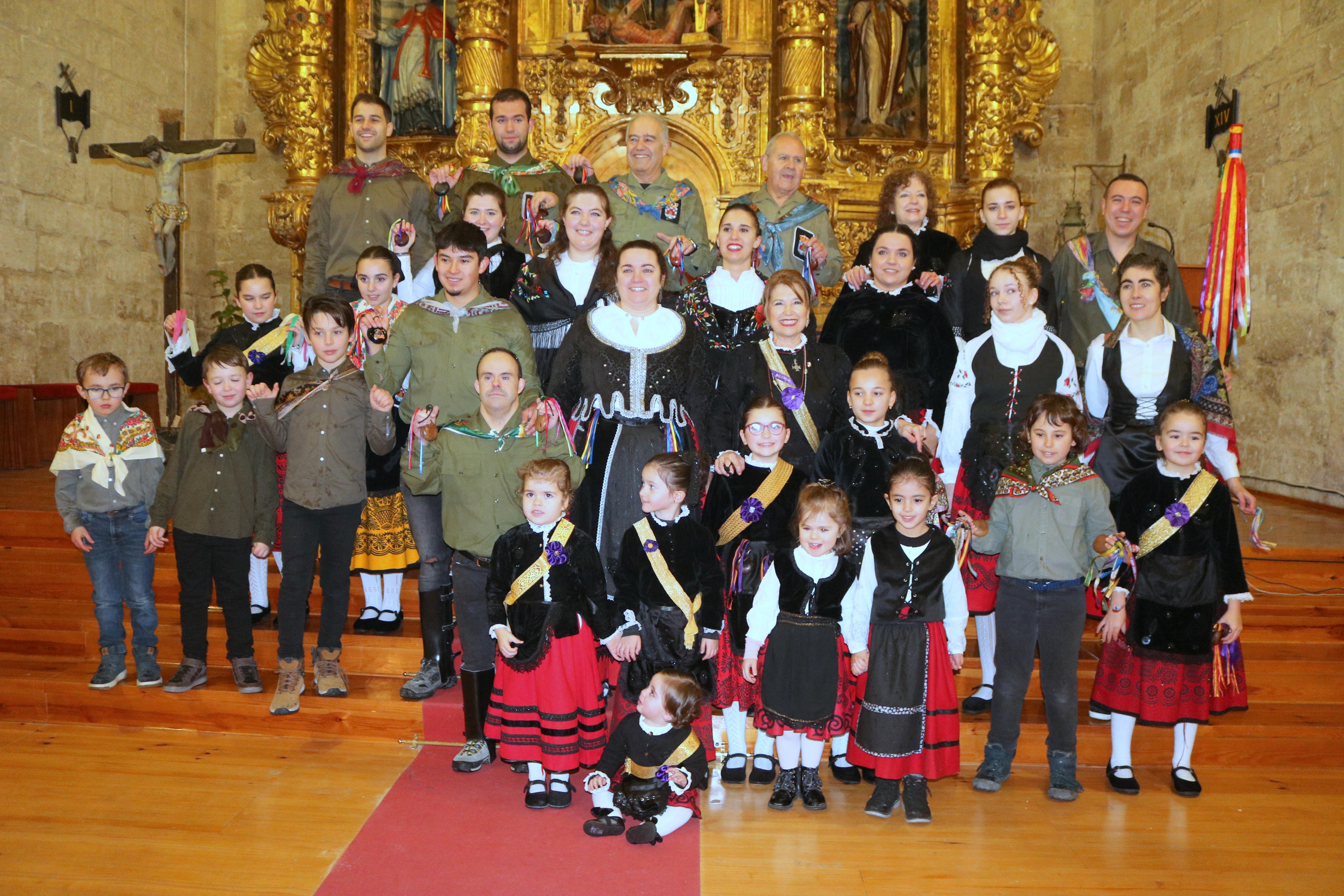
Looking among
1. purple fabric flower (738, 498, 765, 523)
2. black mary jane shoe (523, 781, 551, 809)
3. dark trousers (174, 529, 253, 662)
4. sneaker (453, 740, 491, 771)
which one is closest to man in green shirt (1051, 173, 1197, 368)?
purple fabric flower (738, 498, 765, 523)

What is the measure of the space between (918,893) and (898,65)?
6.91 meters

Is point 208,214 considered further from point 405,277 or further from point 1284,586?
point 1284,586

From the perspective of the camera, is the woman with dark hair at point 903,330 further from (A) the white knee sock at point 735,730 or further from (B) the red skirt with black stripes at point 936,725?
(A) the white knee sock at point 735,730

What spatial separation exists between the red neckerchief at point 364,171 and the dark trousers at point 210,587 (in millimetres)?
1850

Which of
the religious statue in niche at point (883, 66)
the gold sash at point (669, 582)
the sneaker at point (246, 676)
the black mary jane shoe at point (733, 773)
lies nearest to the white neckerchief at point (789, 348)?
the gold sash at point (669, 582)

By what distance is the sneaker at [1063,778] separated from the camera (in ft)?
11.1

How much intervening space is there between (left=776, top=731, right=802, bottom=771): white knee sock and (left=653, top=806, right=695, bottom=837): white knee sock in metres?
0.38

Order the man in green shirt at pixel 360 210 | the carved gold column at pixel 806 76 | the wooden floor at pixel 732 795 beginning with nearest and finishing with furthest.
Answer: the wooden floor at pixel 732 795 < the man in green shirt at pixel 360 210 < the carved gold column at pixel 806 76

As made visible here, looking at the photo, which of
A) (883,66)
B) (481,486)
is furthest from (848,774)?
(883,66)

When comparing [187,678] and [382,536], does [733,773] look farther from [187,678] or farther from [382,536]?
[187,678]

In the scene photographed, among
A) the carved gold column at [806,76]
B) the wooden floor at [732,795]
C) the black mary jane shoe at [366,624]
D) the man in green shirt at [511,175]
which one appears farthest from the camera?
the carved gold column at [806,76]

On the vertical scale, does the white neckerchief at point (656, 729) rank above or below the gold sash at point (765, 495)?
below

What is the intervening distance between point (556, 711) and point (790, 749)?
0.77 meters

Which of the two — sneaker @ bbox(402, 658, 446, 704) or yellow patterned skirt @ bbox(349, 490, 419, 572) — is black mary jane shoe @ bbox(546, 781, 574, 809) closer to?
sneaker @ bbox(402, 658, 446, 704)
